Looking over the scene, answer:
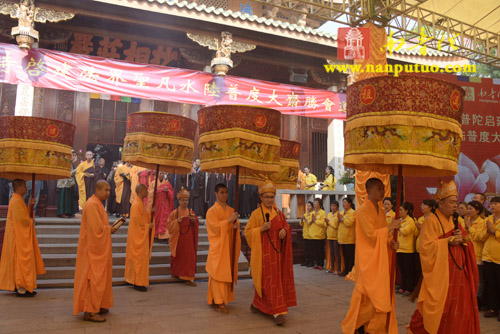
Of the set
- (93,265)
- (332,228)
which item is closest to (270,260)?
(93,265)

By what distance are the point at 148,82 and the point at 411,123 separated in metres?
6.71

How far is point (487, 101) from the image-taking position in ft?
25.9

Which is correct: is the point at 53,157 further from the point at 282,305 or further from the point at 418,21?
the point at 418,21

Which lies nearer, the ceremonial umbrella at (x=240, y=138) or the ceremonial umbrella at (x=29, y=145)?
the ceremonial umbrella at (x=240, y=138)

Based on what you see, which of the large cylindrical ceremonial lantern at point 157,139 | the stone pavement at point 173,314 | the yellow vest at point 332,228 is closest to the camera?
the stone pavement at point 173,314

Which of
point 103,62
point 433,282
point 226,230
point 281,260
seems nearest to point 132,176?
point 103,62

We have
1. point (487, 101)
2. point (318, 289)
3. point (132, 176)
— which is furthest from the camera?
point (132, 176)

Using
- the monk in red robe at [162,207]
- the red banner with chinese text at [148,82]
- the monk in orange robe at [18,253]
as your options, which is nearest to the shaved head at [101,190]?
the monk in orange robe at [18,253]

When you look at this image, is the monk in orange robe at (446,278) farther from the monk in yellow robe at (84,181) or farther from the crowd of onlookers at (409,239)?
the monk in yellow robe at (84,181)

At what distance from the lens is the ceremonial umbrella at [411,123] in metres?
3.39

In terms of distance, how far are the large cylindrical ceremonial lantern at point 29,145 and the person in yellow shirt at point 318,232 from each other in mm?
4891

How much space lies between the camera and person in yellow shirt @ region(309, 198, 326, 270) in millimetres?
8289

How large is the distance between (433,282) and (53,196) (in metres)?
8.47

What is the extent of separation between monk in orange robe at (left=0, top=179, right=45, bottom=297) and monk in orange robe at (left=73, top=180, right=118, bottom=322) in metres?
1.38
